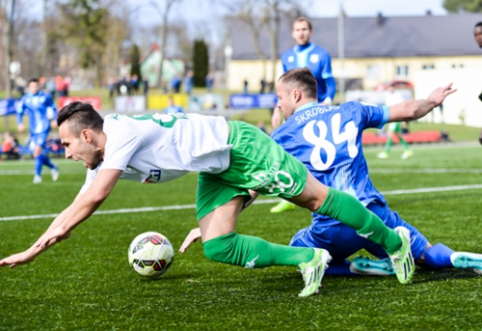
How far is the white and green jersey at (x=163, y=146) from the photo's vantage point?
3.84 meters

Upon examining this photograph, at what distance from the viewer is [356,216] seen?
4340 millimetres

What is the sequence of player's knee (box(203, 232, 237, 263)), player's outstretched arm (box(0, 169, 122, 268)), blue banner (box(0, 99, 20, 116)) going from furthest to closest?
1. blue banner (box(0, 99, 20, 116))
2. player's knee (box(203, 232, 237, 263))
3. player's outstretched arm (box(0, 169, 122, 268))

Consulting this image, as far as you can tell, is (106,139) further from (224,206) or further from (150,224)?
(150,224)

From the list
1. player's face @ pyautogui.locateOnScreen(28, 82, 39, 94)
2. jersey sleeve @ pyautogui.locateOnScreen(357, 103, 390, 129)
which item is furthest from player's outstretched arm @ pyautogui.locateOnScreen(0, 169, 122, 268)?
player's face @ pyautogui.locateOnScreen(28, 82, 39, 94)

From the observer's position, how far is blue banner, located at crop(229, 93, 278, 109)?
3469cm

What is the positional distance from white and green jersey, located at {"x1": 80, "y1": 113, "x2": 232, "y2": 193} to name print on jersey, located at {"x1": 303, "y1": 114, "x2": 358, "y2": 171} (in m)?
0.91

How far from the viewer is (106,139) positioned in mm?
3916

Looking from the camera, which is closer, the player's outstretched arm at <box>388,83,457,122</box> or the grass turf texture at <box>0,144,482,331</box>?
the grass turf texture at <box>0,144,482,331</box>

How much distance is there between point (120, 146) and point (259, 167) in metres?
0.83

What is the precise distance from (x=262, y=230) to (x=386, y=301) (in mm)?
3447

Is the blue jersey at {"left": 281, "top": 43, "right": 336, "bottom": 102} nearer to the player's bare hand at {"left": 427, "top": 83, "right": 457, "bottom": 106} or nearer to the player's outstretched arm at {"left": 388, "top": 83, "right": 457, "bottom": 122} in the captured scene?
the player's bare hand at {"left": 427, "top": 83, "right": 457, "bottom": 106}

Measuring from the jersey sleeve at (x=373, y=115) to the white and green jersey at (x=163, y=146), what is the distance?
1.17 m

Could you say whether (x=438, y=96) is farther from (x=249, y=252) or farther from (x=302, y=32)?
(x=302, y=32)

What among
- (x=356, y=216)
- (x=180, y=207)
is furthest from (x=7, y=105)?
(x=356, y=216)
